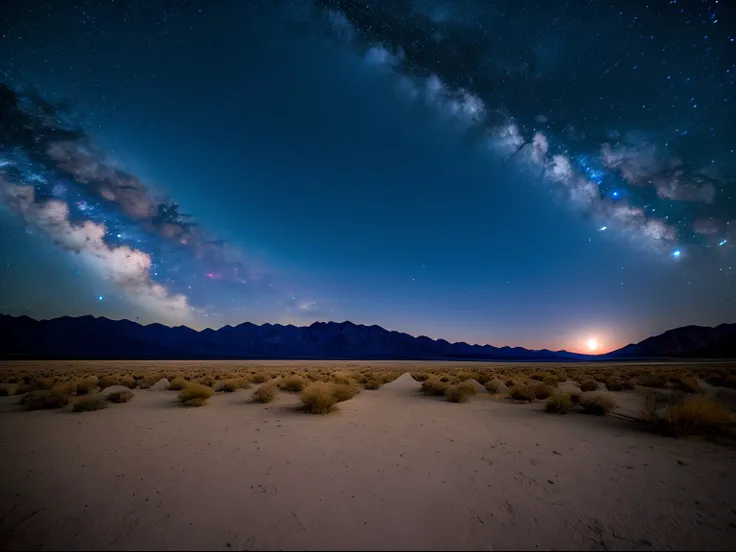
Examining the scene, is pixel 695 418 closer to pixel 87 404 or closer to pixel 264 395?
pixel 264 395

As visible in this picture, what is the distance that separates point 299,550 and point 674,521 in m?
4.91

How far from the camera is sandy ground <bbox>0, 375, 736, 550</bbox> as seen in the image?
3645mm

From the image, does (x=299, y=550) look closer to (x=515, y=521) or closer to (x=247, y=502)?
(x=247, y=502)

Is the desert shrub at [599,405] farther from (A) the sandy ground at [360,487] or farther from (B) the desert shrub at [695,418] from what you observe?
(B) the desert shrub at [695,418]

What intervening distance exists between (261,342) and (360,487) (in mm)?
163156

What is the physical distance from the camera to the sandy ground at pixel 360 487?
3.64 metres

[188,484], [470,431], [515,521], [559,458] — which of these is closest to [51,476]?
[188,484]

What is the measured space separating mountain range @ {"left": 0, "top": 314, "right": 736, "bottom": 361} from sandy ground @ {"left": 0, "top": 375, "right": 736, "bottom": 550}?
120 metres

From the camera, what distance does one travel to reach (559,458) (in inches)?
231

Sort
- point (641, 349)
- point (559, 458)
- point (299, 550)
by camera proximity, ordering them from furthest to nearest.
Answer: point (641, 349)
point (559, 458)
point (299, 550)

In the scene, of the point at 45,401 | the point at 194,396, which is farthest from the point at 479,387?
the point at 45,401

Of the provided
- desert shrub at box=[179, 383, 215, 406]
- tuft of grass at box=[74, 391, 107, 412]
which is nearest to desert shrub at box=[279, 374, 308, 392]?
desert shrub at box=[179, 383, 215, 406]

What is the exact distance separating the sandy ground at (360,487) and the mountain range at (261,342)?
12017 cm

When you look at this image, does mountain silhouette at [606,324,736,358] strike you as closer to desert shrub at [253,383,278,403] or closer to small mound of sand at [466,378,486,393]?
small mound of sand at [466,378,486,393]
